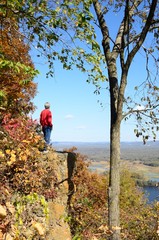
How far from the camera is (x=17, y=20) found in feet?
33.4

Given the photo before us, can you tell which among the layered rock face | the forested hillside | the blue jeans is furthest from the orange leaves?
the layered rock face

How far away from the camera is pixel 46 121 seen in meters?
14.0

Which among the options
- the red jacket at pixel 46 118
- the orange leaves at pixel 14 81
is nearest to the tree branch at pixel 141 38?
the orange leaves at pixel 14 81

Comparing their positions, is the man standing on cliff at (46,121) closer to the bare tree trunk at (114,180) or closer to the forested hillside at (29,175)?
the forested hillside at (29,175)

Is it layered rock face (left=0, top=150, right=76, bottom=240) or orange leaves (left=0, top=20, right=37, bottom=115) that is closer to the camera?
layered rock face (left=0, top=150, right=76, bottom=240)

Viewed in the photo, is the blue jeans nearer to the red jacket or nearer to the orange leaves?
the red jacket

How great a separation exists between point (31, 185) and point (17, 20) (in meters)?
5.05

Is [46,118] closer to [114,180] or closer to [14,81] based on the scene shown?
[114,180]

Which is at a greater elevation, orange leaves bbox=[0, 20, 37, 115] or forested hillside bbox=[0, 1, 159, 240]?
orange leaves bbox=[0, 20, 37, 115]

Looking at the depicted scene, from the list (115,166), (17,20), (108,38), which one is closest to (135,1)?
(108,38)

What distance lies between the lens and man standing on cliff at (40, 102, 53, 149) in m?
13.9

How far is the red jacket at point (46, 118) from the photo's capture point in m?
13.9

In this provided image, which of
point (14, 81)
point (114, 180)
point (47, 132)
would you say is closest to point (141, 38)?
point (114, 180)

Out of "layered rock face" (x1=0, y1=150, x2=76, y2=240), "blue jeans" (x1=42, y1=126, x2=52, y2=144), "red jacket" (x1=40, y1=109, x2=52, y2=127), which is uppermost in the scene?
"red jacket" (x1=40, y1=109, x2=52, y2=127)
